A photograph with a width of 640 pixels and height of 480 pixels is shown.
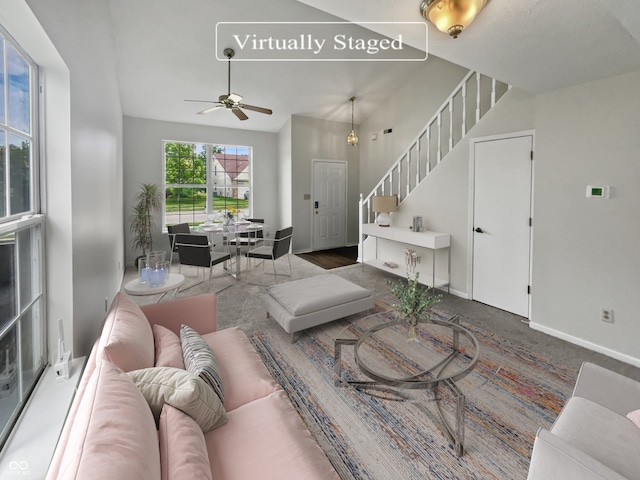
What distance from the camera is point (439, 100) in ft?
18.0

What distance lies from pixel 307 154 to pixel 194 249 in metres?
3.32

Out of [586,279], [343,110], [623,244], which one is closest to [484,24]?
[623,244]

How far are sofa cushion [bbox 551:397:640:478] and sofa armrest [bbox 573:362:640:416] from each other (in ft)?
0.45

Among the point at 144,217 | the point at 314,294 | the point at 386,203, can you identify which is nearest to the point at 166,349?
the point at 314,294

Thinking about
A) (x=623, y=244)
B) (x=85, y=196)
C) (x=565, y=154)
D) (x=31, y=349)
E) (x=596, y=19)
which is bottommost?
(x=31, y=349)

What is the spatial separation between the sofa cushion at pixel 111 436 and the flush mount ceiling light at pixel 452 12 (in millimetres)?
2325

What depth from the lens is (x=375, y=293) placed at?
414 centimetres

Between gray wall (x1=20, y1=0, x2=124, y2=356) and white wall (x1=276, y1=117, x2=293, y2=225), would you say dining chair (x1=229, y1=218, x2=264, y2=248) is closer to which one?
white wall (x1=276, y1=117, x2=293, y2=225)

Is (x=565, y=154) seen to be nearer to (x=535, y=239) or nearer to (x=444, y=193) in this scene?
(x=535, y=239)

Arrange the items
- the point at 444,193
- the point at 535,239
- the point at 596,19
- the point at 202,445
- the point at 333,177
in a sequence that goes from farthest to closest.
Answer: the point at 333,177
the point at 444,193
the point at 535,239
the point at 596,19
the point at 202,445

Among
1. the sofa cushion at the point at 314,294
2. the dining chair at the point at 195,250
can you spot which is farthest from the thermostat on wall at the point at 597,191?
the dining chair at the point at 195,250

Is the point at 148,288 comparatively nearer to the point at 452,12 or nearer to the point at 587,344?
the point at 452,12

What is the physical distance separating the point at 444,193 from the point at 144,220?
479cm

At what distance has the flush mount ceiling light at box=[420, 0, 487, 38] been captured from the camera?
5.74ft
